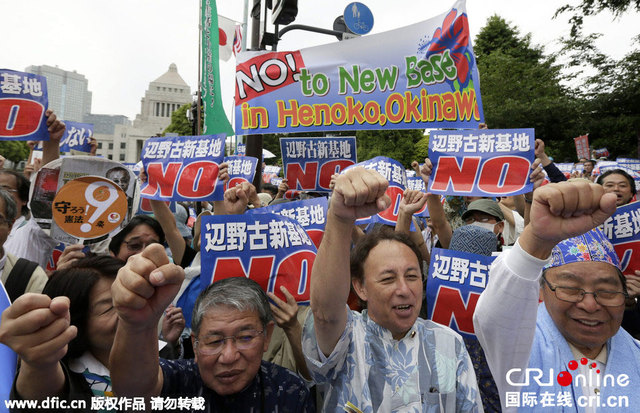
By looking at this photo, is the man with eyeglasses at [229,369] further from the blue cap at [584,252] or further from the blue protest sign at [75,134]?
the blue protest sign at [75,134]

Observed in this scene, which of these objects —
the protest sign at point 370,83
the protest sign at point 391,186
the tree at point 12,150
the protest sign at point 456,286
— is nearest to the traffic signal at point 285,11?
the protest sign at point 370,83

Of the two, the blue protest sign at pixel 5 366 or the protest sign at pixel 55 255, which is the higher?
the protest sign at pixel 55 255

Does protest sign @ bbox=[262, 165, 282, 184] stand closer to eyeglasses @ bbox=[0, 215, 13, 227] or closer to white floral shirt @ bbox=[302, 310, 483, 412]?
eyeglasses @ bbox=[0, 215, 13, 227]

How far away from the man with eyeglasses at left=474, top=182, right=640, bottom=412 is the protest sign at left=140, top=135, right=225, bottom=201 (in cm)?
250

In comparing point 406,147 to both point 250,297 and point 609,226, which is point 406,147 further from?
point 250,297

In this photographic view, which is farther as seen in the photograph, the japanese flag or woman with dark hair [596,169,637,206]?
the japanese flag

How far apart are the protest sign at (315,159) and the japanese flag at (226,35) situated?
6273mm

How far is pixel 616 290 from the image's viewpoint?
1666 mm

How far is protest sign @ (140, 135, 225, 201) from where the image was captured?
353 cm

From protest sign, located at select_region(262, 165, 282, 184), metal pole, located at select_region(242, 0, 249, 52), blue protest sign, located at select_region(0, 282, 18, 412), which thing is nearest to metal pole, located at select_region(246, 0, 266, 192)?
blue protest sign, located at select_region(0, 282, 18, 412)

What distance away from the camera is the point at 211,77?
19.1 ft

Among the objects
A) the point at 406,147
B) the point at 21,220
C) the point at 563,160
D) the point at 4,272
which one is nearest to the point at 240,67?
the point at 21,220

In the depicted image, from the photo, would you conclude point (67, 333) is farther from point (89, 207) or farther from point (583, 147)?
point (583, 147)

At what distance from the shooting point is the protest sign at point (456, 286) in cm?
250
